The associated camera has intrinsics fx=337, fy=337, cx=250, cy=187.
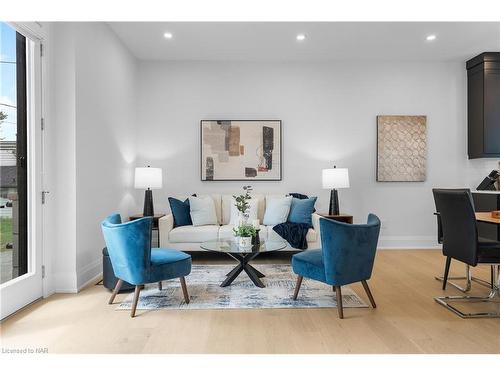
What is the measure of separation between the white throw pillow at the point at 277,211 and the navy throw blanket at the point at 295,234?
0.75 feet

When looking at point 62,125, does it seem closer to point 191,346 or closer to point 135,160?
point 135,160

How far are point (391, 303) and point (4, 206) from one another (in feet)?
10.9

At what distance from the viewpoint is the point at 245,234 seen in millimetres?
3422

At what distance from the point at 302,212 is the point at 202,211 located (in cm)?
138

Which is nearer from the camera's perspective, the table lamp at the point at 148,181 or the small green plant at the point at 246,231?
the small green plant at the point at 246,231

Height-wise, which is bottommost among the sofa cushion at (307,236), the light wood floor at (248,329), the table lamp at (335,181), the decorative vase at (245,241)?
the light wood floor at (248,329)

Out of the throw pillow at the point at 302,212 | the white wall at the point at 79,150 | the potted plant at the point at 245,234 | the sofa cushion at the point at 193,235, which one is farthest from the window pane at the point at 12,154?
the throw pillow at the point at 302,212

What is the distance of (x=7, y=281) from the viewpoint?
2.68 metres

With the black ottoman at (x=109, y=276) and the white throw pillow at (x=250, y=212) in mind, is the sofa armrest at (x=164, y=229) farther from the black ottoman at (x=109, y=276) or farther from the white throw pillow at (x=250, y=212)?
the black ottoman at (x=109, y=276)

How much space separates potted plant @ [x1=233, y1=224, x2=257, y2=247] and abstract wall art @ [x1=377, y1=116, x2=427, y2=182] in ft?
9.26

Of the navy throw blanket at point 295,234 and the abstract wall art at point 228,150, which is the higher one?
the abstract wall art at point 228,150

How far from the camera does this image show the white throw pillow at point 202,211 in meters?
4.68

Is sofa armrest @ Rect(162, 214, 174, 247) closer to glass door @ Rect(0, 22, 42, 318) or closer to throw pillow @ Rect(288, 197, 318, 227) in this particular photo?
glass door @ Rect(0, 22, 42, 318)
